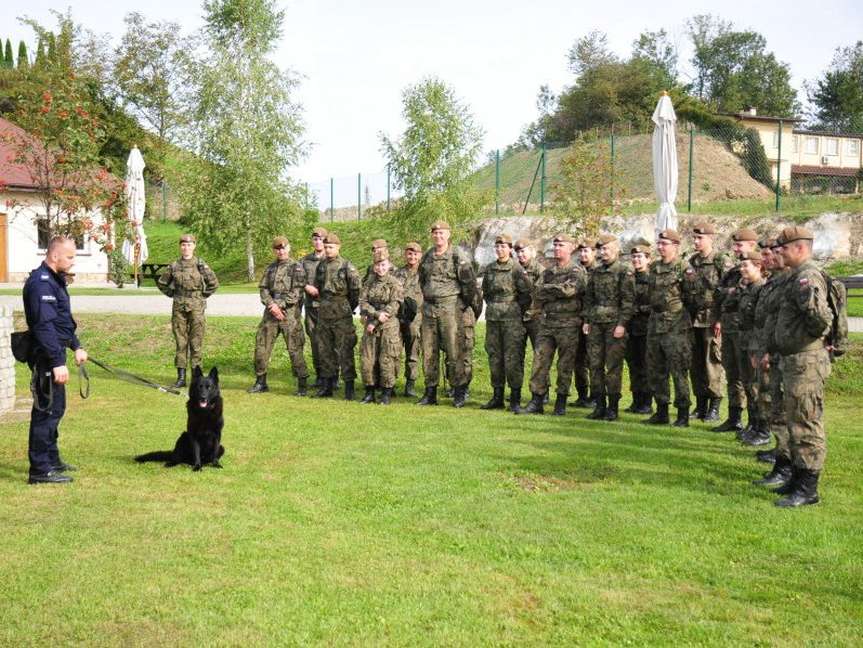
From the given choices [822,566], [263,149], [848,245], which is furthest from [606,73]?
[822,566]

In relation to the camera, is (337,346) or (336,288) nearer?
(336,288)

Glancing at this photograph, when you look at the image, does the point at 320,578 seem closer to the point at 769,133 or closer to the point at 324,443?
the point at 324,443

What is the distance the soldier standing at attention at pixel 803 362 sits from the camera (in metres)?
6.96

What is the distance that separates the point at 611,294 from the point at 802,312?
4.36 meters

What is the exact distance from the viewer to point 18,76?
56.2 meters

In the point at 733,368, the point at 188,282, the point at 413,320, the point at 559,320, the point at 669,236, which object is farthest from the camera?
the point at 413,320

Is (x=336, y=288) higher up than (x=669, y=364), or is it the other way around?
(x=336, y=288)

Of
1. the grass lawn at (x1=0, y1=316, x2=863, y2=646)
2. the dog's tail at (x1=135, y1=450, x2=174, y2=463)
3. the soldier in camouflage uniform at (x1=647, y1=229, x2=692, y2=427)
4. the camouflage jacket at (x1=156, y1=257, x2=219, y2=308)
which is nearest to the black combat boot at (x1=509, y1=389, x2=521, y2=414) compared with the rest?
the grass lawn at (x1=0, y1=316, x2=863, y2=646)

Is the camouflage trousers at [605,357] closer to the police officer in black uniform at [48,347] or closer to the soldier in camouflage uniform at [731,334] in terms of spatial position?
the soldier in camouflage uniform at [731,334]

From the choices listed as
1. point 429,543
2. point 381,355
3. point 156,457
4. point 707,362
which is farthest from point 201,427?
point 707,362

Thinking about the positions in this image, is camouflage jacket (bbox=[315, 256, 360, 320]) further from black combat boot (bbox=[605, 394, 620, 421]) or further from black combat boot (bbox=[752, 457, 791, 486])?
black combat boot (bbox=[752, 457, 791, 486])

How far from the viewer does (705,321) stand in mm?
10906

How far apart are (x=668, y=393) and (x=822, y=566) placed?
17.9 ft

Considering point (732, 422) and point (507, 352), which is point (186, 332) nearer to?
point (507, 352)
